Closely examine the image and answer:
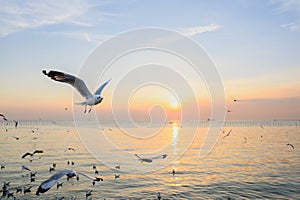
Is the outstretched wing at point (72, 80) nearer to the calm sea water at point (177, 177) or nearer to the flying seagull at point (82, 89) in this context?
the flying seagull at point (82, 89)

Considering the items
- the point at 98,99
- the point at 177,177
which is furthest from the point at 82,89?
the point at 177,177

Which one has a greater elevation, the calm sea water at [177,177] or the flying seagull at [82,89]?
the flying seagull at [82,89]

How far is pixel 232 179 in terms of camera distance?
1358 inches

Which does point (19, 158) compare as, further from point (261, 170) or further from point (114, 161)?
point (261, 170)

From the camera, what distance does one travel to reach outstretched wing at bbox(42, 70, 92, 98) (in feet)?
42.7

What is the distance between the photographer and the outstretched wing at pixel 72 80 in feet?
42.7

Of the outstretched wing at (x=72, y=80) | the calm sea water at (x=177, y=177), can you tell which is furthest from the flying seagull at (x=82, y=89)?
the calm sea water at (x=177, y=177)

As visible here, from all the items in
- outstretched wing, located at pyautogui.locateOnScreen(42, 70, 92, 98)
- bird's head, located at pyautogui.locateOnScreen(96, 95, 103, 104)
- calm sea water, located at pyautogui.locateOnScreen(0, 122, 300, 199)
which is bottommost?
calm sea water, located at pyautogui.locateOnScreen(0, 122, 300, 199)

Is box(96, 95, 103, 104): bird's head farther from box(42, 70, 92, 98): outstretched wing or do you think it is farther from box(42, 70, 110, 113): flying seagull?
box(42, 70, 92, 98): outstretched wing

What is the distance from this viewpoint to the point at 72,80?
14.2m

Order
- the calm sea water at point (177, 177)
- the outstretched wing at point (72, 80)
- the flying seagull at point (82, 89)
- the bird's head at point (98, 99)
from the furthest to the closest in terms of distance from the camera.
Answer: the calm sea water at point (177, 177)
the bird's head at point (98, 99)
the flying seagull at point (82, 89)
the outstretched wing at point (72, 80)

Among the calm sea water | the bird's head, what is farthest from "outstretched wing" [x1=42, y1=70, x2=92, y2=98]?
the calm sea water

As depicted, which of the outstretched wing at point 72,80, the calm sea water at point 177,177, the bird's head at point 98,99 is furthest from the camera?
the calm sea water at point 177,177

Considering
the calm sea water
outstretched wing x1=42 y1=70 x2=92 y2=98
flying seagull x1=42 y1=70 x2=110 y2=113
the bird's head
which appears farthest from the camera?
the calm sea water
